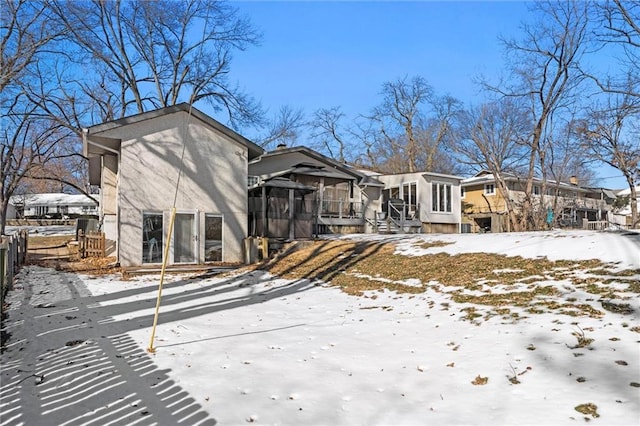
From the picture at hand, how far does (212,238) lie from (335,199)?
33.8 ft

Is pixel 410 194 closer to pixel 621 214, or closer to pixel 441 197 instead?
pixel 441 197

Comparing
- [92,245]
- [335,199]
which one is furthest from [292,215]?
[92,245]

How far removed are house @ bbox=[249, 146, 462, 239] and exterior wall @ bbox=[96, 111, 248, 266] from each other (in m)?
1.95

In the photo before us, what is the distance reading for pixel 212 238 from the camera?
53.7 feet

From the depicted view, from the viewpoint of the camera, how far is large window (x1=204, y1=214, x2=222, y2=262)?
16.2 metres

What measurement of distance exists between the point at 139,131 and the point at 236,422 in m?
13.7

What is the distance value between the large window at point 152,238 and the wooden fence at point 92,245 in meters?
3.54

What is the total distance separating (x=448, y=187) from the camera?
30188mm

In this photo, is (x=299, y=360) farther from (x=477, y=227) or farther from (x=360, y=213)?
(x=477, y=227)

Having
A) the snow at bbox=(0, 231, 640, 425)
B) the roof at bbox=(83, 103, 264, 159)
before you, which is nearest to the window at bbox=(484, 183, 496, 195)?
the roof at bbox=(83, 103, 264, 159)

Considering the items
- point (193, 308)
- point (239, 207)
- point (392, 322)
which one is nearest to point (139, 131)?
point (239, 207)

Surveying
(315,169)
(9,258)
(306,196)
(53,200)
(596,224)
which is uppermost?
(315,169)

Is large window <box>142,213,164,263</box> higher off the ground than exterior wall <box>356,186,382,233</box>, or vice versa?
exterior wall <box>356,186,382,233</box>

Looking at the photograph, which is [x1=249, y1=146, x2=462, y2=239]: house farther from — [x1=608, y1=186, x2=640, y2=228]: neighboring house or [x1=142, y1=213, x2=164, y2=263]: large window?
[x1=608, y1=186, x2=640, y2=228]: neighboring house
